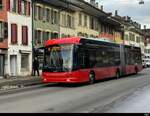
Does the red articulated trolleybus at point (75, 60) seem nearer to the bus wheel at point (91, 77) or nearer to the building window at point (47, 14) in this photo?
the bus wheel at point (91, 77)

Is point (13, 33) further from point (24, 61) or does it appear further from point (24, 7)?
point (24, 61)

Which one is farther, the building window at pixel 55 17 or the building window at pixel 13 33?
the building window at pixel 55 17

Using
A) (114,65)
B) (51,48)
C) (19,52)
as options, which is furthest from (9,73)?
(51,48)

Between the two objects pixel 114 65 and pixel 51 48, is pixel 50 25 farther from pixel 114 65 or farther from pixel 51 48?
pixel 51 48

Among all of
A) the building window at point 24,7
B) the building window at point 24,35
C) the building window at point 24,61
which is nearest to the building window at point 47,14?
the building window at point 24,7

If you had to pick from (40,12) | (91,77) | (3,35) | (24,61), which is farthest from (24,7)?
(91,77)

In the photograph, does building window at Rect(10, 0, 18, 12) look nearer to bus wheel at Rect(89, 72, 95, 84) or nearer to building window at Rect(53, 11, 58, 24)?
building window at Rect(53, 11, 58, 24)

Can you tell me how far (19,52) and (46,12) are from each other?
873cm

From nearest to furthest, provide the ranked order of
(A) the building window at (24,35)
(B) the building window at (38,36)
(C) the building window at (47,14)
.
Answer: (A) the building window at (24,35) → (B) the building window at (38,36) → (C) the building window at (47,14)

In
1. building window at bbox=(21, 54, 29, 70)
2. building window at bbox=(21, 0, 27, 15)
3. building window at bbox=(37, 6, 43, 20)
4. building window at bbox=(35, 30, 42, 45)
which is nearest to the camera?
building window at bbox=(21, 0, 27, 15)

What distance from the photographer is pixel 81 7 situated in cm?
6831

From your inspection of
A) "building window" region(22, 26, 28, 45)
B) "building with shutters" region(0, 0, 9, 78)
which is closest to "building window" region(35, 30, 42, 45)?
"building window" region(22, 26, 28, 45)

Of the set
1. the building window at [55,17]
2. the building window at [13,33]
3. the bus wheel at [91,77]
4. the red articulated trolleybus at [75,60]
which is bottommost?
the bus wheel at [91,77]

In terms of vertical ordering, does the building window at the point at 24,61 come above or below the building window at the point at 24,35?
below
